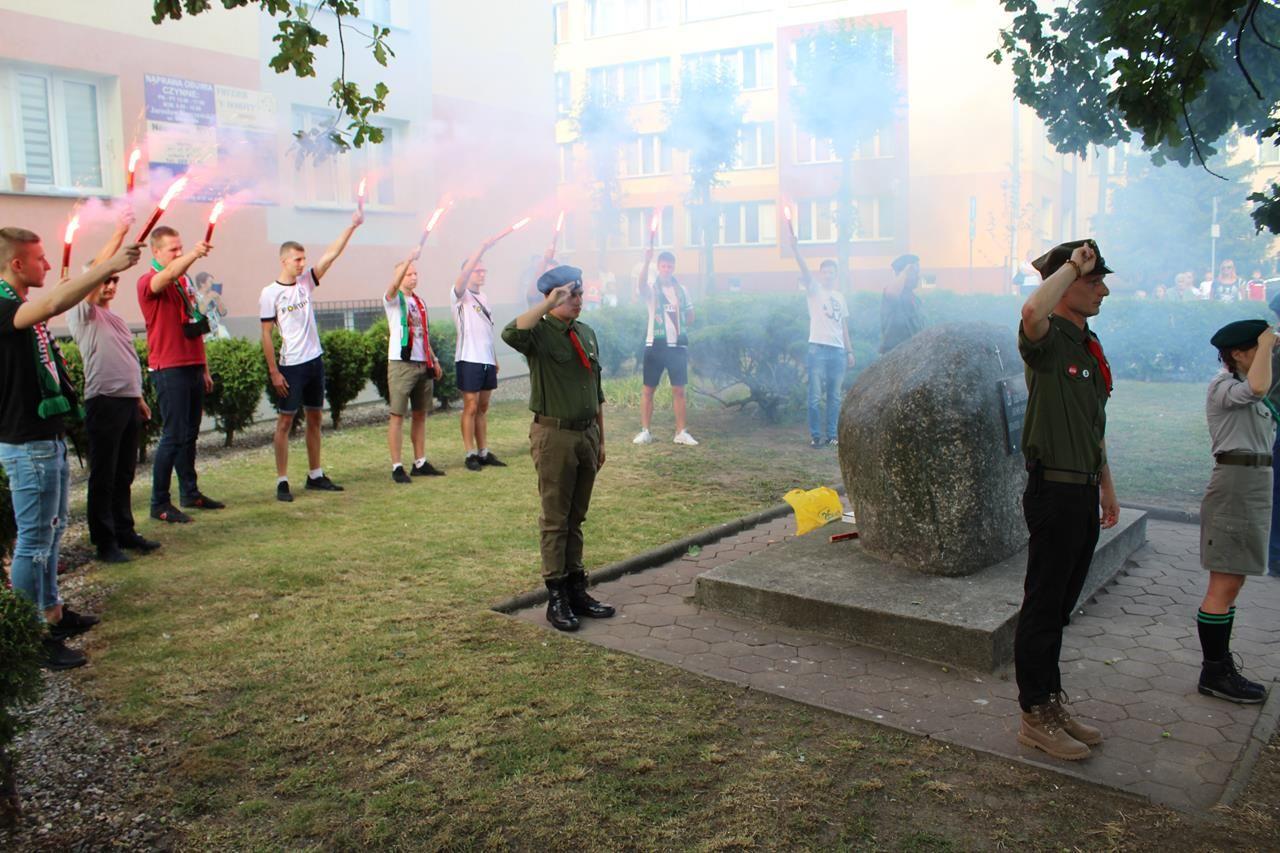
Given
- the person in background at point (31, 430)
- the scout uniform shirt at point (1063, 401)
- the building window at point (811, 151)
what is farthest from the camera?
the building window at point (811, 151)

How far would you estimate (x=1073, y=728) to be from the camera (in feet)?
12.7

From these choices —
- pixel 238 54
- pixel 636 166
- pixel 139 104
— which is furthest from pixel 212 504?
pixel 636 166

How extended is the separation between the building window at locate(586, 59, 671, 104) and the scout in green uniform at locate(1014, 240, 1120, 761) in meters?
23.4

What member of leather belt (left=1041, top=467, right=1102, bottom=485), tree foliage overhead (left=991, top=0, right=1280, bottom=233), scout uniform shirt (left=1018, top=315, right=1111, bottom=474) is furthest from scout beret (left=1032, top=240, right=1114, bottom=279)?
leather belt (left=1041, top=467, right=1102, bottom=485)

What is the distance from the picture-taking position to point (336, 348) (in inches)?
469

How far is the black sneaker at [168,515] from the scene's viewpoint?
7438 mm

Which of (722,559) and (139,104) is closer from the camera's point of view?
(722,559)

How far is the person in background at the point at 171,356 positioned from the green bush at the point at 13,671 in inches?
166

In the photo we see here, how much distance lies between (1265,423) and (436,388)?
1085 cm

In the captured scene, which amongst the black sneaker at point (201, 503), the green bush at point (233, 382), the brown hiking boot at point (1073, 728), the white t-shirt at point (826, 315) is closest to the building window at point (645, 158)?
the white t-shirt at point (826, 315)

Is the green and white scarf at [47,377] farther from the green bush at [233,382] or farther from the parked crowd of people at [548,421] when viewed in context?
the green bush at [233,382]

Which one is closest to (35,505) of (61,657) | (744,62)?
(61,657)

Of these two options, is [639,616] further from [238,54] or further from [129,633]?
[238,54]

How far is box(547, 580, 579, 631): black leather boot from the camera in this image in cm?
531
